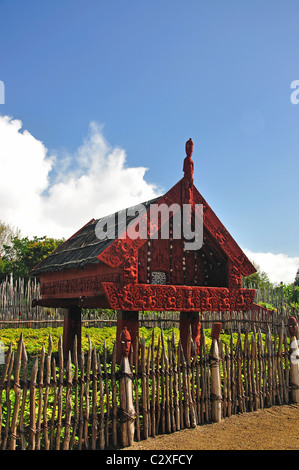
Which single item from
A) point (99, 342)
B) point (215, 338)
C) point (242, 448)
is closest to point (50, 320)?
point (99, 342)

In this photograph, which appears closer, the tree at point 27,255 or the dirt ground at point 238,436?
the dirt ground at point 238,436

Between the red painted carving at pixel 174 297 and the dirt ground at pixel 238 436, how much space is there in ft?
5.65

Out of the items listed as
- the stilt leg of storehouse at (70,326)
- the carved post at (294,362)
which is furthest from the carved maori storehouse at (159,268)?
the carved post at (294,362)

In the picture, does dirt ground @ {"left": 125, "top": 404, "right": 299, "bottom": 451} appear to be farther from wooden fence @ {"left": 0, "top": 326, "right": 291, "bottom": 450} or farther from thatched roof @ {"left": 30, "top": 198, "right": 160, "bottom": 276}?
thatched roof @ {"left": 30, "top": 198, "right": 160, "bottom": 276}

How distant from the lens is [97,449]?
475cm

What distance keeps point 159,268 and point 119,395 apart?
190 cm

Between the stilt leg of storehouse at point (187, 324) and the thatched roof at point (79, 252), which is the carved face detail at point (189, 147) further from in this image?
the stilt leg of storehouse at point (187, 324)

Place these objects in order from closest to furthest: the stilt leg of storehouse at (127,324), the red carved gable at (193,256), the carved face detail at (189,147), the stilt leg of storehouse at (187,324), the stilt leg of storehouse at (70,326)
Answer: the stilt leg of storehouse at (127,324) < the red carved gable at (193,256) < the carved face detail at (189,147) < the stilt leg of storehouse at (187,324) < the stilt leg of storehouse at (70,326)

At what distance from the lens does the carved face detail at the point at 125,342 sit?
5211mm

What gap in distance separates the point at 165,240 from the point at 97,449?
302cm

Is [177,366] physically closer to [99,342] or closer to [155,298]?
[155,298]

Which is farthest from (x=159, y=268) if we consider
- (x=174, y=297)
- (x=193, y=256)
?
(x=193, y=256)

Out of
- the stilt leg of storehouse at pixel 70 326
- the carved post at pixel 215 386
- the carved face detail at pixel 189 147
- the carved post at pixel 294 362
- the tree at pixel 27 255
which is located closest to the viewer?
the carved post at pixel 215 386

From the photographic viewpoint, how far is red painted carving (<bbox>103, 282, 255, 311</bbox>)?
5180 mm
